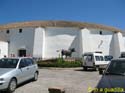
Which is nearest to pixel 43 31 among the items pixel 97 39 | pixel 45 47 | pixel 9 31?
pixel 45 47

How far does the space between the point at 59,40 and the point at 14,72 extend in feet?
106

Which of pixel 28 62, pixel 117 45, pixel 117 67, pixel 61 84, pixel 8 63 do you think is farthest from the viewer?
pixel 117 45

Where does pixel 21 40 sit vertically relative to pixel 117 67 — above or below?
above

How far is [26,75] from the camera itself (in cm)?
1182

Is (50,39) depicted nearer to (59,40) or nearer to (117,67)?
(59,40)

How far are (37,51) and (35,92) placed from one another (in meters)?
31.3

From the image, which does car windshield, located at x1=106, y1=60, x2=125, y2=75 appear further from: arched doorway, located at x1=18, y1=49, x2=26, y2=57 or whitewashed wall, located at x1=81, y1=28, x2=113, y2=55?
arched doorway, located at x1=18, y1=49, x2=26, y2=57

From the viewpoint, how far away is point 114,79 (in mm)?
6316

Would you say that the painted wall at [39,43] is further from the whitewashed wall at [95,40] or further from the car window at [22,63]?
the car window at [22,63]

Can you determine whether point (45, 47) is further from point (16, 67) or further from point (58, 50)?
point (16, 67)

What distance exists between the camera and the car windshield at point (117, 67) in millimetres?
7213

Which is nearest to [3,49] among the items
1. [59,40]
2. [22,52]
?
[22,52]

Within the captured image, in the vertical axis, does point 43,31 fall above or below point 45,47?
above

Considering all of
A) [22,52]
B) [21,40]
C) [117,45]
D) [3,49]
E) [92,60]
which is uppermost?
[21,40]
